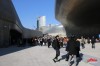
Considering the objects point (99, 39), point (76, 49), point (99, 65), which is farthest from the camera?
point (99, 39)

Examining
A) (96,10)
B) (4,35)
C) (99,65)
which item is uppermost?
(96,10)

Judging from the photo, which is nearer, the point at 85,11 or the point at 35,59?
the point at 35,59

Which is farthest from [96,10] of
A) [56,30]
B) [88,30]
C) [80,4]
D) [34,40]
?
[56,30]

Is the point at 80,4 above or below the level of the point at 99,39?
above

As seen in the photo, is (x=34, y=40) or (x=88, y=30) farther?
(x=88, y=30)

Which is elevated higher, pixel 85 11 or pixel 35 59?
pixel 85 11

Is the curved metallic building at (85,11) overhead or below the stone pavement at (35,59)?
overhead

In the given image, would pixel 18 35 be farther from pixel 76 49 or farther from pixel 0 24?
pixel 76 49

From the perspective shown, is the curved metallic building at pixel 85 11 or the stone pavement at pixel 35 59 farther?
the curved metallic building at pixel 85 11

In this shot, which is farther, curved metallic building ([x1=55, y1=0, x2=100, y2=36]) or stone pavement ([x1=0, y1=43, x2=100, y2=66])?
curved metallic building ([x1=55, y1=0, x2=100, y2=36])

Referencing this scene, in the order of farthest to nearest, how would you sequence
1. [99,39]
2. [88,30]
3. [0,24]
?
[88,30] → [99,39] → [0,24]

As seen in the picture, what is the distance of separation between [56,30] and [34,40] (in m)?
87.7

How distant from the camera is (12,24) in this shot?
49094mm

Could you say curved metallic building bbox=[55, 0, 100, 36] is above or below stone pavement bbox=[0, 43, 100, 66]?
above
